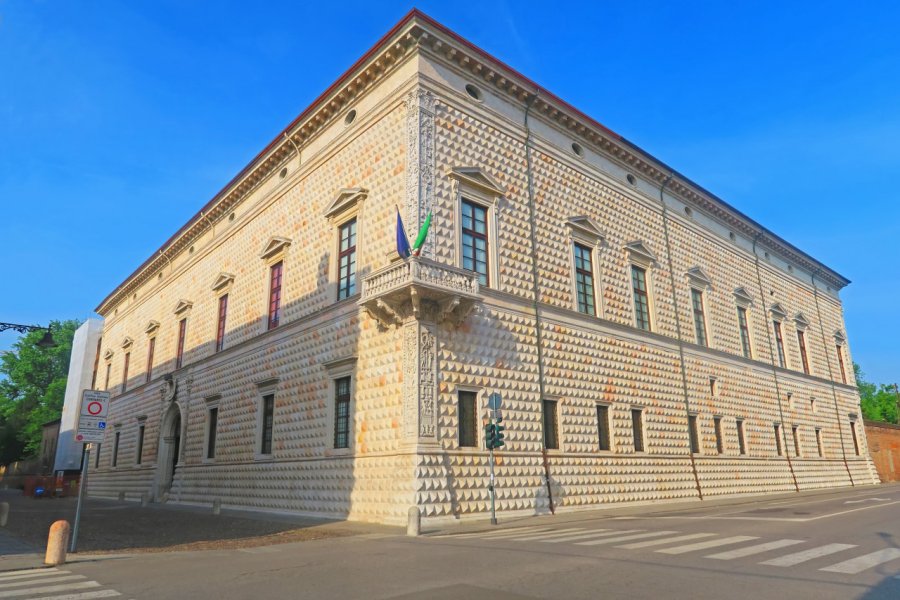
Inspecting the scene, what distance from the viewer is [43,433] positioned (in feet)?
164

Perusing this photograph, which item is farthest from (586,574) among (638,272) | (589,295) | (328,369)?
(638,272)

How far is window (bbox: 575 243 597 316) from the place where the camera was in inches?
771

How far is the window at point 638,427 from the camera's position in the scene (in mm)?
19953

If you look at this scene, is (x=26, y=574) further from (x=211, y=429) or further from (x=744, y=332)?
(x=744, y=332)

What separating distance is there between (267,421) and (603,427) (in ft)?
36.8

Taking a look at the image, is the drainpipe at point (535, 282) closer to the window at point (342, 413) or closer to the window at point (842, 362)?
the window at point (342, 413)

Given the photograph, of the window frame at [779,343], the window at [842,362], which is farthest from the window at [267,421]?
the window at [842,362]

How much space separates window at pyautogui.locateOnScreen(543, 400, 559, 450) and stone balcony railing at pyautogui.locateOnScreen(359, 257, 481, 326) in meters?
4.13

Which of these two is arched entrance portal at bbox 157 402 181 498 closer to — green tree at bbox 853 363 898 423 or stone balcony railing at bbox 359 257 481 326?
stone balcony railing at bbox 359 257 481 326

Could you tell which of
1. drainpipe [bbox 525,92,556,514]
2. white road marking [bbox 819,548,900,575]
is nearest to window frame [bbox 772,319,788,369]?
drainpipe [bbox 525,92,556,514]

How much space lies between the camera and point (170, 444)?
27.2 metres

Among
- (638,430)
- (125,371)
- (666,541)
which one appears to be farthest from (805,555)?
(125,371)

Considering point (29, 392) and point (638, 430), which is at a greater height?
point (29, 392)

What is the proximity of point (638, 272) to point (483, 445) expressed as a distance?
36.8 feet
